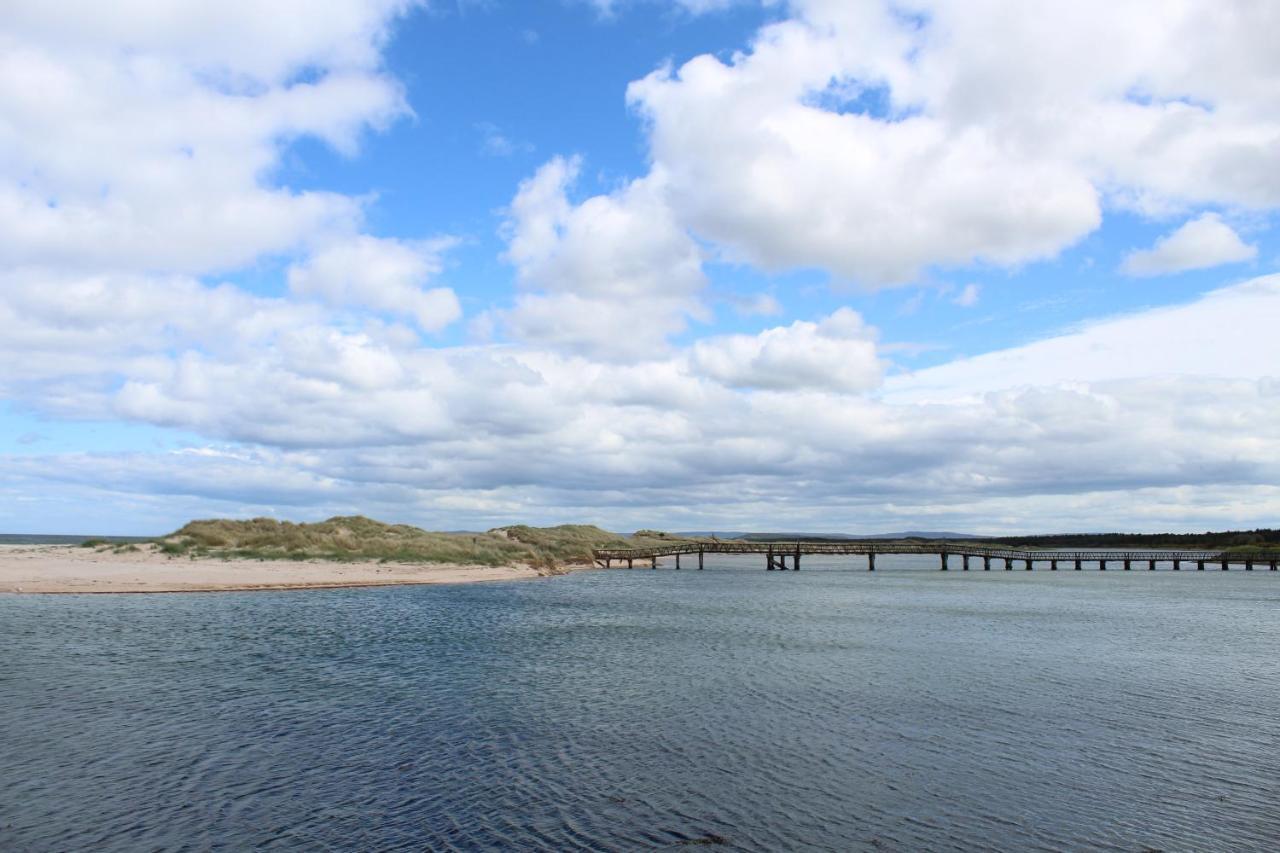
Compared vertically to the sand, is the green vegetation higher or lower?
higher

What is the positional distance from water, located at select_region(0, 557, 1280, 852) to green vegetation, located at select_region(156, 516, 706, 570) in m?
40.0

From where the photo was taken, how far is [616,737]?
72.4 feet

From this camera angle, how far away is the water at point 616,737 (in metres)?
15.4

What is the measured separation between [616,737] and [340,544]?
78.1 metres

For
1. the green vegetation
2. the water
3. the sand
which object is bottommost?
the water

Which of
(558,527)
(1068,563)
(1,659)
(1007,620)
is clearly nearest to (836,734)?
(1,659)

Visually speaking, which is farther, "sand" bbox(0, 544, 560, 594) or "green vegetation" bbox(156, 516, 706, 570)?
"green vegetation" bbox(156, 516, 706, 570)

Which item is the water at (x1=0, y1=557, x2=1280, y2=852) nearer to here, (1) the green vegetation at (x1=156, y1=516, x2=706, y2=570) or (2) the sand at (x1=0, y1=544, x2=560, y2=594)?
(2) the sand at (x1=0, y1=544, x2=560, y2=594)

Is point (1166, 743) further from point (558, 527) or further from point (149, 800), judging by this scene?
point (558, 527)

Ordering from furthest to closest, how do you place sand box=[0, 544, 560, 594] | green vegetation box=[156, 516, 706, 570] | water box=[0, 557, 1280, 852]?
green vegetation box=[156, 516, 706, 570] < sand box=[0, 544, 560, 594] < water box=[0, 557, 1280, 852]

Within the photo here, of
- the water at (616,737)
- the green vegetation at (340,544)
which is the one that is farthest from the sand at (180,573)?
the water at (616,737)

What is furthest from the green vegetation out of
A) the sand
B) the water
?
the water

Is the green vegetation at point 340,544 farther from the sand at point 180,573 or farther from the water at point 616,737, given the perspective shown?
the water at point 616,737

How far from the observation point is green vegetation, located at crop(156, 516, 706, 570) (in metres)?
84.0
